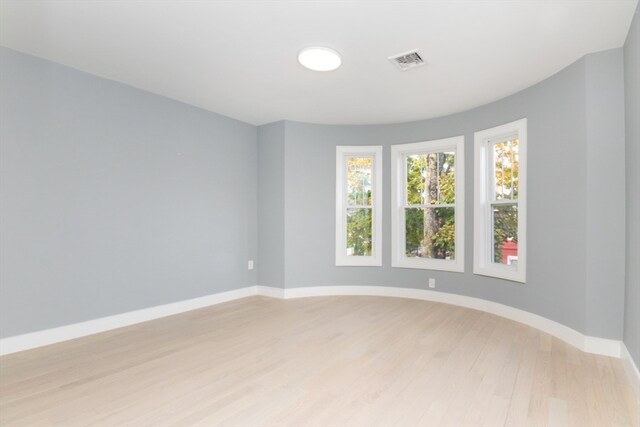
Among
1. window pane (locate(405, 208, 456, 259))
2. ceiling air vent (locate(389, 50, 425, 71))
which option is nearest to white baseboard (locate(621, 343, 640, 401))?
window pane (locate(405, 208, 456, 259))

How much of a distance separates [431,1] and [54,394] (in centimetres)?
356

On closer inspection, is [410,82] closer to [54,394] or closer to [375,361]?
[375,361]

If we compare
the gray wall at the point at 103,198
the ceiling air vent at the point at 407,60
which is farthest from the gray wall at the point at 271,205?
the ceiling air vent at the point at 407,60

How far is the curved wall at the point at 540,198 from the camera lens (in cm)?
282

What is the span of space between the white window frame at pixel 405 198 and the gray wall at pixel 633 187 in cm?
189

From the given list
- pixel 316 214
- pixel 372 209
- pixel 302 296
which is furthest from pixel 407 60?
pixel 302 296

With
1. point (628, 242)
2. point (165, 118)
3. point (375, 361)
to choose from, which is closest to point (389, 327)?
point (375, 361)

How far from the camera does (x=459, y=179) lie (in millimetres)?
4477

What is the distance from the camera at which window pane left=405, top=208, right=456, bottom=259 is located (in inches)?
184

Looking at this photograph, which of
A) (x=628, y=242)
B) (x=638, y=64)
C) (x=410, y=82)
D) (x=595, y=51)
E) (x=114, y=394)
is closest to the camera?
(x=114, y=394)

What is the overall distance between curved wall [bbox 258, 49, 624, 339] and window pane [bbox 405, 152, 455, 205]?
0.93 feet

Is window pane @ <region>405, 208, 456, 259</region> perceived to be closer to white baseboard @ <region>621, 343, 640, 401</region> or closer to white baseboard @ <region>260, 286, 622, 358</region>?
white baseboard @ <region>260, 286, 622, 358</region>

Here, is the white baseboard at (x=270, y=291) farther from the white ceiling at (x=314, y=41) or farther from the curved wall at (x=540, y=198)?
the white ceiling at (x=314, y=41)

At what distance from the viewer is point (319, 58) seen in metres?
2.96
